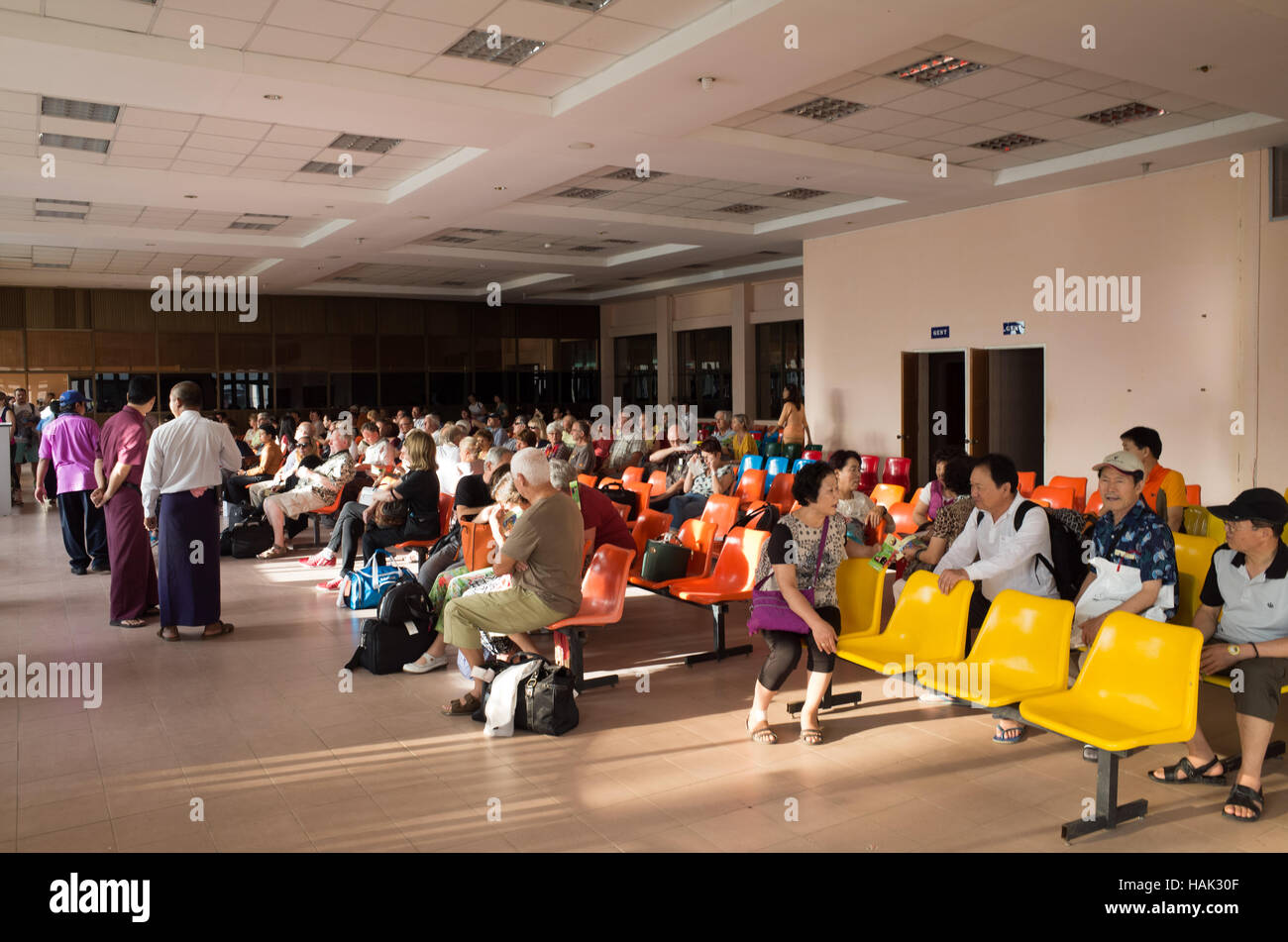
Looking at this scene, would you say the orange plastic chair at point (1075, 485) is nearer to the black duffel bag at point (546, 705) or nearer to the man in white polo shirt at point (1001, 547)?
the man in white polo shirt at point (1001, 547)

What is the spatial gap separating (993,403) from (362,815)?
34.4 feet

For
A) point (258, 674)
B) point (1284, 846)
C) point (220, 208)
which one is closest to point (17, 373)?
point (220, 208)

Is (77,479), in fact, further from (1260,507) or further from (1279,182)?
(1279,182)

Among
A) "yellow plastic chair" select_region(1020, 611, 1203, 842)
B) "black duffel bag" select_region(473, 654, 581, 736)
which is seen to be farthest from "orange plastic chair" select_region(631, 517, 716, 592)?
"yellow plastic chair" select_region(1020, 611, 1203, 842)

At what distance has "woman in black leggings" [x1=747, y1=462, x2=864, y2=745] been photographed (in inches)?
181

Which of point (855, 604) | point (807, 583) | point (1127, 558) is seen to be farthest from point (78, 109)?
point (1127, 558)

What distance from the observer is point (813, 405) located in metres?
15.0

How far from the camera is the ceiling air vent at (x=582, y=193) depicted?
38.1 feet

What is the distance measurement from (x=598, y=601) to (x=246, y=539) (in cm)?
607

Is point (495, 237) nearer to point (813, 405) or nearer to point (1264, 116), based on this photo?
point (813, 405)

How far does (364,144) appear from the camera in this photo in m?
9.45

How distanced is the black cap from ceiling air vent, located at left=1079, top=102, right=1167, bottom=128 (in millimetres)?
5679

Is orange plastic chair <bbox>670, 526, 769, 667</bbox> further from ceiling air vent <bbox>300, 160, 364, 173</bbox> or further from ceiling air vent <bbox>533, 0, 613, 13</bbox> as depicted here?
ceiling air vent <bbox>300, 160, 364, 173</bbox>
